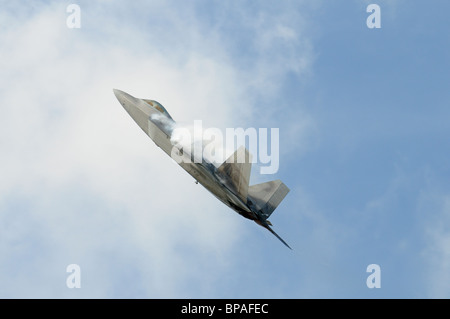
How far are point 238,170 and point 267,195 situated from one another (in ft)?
19.5

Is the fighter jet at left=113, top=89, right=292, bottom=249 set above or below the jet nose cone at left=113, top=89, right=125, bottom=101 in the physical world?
below

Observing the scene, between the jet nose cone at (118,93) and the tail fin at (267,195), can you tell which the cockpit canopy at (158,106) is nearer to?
the jet nose cone at (118,93)

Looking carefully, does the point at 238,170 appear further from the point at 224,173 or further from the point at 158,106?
the point at 158,106

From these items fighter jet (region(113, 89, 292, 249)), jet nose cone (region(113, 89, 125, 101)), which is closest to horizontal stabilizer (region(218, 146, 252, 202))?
fighter jet (region(113, 89, 292, 249))

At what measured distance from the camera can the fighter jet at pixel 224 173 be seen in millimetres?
50625

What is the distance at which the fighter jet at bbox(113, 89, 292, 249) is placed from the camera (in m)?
50.6

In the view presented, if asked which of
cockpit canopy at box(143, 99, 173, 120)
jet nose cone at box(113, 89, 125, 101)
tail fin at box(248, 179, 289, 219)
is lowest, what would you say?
tail fin at box(248, 179, 289, 219)

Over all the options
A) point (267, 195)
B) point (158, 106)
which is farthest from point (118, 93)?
Answer: point (267, 195)

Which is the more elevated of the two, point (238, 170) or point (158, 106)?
point (158, 106)

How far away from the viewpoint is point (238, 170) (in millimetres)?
50281

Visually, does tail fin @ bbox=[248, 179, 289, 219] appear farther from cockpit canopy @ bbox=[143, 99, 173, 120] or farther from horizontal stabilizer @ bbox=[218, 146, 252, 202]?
cockpit canopy @ bbox=[143, 99, 173, 120]

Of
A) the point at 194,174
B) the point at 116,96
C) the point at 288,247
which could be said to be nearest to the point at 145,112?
the point at 116,96
